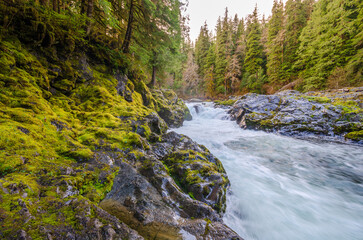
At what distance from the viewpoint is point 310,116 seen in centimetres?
930

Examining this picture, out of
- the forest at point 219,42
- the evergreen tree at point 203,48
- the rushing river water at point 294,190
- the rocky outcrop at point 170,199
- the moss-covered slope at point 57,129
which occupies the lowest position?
the rushing river water at point 294,190

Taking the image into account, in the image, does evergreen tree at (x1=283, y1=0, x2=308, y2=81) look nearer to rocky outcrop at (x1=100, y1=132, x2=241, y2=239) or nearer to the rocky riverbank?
rocky outcrop at (x1=100, y1=132, x2=241, y2=239)

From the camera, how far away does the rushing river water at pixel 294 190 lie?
3.15m

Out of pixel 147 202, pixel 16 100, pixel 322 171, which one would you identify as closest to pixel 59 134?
pixel 16 100

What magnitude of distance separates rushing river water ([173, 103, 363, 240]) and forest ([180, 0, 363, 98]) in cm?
1272

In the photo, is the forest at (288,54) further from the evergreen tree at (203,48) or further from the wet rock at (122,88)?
the wet rock at (122,88)

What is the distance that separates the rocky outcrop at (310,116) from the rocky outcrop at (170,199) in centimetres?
906

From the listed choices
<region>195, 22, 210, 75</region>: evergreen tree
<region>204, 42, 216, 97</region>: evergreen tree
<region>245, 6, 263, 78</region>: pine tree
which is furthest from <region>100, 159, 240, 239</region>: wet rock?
<region>195, 22, 210, 75</region>: evergreen tree

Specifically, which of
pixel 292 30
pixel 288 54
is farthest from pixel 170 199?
pixel 292 30

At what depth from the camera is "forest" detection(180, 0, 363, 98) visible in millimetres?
14797

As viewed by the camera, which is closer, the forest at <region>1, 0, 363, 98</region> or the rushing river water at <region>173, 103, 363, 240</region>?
the rushing river water at <region>173, 103, 363, 240</region>

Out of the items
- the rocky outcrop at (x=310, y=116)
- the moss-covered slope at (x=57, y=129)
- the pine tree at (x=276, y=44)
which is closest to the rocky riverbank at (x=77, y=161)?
the moss-covered slope at (x=57, y=129)

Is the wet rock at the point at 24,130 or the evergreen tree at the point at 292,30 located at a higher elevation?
the evergreen tree at the point at 292,30

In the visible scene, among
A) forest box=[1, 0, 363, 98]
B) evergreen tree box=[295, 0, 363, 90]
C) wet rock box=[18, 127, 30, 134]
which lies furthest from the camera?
evergreen tree box=[295, 0, 363, 90]
